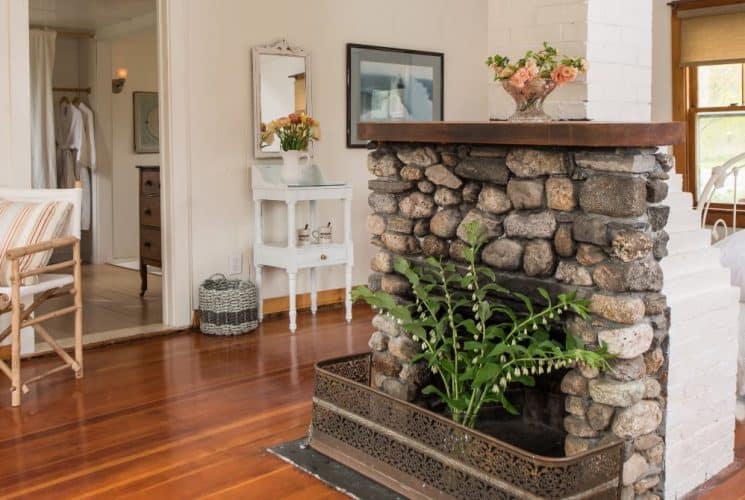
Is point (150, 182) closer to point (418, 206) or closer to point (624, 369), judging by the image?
point (418, 206)

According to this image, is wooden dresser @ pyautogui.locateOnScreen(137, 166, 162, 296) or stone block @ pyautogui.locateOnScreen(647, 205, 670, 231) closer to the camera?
stone block @ pyautogui.locateOnScreen(647, 205, 670, 231)

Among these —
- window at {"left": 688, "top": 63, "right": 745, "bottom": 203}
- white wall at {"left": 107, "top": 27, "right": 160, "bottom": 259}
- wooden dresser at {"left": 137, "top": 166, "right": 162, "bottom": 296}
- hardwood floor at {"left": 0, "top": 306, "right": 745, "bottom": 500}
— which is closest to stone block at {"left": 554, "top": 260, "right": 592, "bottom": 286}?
hardwood floor at {"left": 0, "top": 306, "right": 745, "bottom": 500}

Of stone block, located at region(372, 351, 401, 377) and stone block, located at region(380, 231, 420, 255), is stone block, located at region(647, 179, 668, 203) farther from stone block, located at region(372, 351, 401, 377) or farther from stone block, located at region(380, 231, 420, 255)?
stone block, located at region(372, 351, 401, 377)

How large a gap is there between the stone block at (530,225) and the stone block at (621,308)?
0.28m

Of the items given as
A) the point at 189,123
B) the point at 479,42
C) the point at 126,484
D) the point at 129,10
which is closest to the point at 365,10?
the point at 479,42

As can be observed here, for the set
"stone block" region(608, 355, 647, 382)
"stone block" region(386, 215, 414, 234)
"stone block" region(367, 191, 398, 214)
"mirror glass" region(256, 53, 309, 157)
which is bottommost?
"stone block" region(608, 355, 647, 382)

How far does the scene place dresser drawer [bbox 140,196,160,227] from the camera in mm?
6164

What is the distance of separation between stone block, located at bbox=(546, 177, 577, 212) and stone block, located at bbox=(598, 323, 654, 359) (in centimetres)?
40

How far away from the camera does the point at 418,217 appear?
3.18 metres

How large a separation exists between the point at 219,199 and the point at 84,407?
1943 mm

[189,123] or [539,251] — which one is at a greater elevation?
[189,123]

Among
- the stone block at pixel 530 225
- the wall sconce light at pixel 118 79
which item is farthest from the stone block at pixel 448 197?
the wall sconce light at pixel 118 79

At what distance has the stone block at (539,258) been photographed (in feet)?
8.95

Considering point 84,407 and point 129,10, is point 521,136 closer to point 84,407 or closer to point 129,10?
point 84,407
